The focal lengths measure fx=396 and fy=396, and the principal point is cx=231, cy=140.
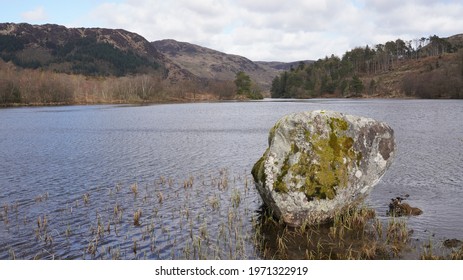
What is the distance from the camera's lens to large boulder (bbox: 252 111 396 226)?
15805 mm

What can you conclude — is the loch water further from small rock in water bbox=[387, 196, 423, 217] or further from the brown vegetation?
the brown vegetation

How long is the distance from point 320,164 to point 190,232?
234 inches

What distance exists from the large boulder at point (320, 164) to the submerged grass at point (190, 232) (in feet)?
2.38

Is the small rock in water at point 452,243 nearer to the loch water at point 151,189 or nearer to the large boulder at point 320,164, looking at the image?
the loch water at point 151,189

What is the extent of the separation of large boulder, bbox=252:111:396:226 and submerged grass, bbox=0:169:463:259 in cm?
73

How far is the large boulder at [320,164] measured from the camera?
15805 millimetres

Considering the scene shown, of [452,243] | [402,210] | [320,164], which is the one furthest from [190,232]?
[452,243]

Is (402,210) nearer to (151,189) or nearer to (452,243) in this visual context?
(452,243)

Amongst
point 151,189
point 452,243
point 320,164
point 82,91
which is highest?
point 82,91

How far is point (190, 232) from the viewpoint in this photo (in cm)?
1572

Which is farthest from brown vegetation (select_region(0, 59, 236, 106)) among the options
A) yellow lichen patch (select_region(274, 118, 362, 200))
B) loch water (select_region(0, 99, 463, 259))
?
yellow lichen patch (select_region(274, 118, 362, 200))

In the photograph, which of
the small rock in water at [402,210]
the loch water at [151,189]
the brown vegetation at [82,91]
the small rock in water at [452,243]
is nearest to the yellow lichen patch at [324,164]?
the loch water at [151,189]

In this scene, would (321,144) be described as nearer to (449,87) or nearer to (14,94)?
(449,87)

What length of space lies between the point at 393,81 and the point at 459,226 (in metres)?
199
